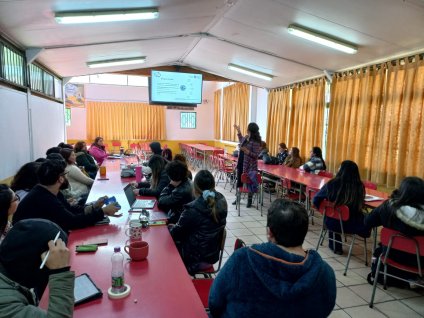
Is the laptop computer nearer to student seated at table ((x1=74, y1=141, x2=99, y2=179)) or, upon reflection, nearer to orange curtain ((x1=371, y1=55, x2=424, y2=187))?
student seated at table ((x1=74, y1=141, x2=99, y2=179))

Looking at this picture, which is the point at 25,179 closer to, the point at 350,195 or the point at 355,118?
the point at 350,195

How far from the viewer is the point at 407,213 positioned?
2387 mm

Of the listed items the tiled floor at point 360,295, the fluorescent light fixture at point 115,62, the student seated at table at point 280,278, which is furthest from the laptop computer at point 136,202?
the fluorescent light fixture at point 115,62

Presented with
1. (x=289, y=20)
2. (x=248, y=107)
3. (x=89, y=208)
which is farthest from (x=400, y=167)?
(x=248, y=107)

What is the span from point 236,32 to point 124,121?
7.97 m

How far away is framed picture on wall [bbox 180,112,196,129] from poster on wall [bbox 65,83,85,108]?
3919 mm

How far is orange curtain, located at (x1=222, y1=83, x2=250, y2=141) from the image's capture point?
31.6 feet

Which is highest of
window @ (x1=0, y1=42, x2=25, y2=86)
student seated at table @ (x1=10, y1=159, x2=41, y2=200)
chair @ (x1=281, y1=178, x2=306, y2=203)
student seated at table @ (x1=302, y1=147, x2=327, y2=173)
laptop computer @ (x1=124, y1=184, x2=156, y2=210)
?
window @ (x1=0, y1=42, x2=25, y2=86)

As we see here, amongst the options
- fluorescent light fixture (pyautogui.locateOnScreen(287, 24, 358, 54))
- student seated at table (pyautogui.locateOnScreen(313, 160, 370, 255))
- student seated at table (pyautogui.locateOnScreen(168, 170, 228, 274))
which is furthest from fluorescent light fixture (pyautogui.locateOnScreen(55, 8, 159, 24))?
student seated at table (pyautogui.locateOnScreen(313, 160, 370, 255))

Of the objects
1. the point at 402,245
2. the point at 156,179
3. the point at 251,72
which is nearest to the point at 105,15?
the point at 156,179

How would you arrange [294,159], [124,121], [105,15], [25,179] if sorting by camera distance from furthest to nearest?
[124,121]
[294,159]
[105,15]
[25,179]

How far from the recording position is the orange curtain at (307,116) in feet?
19.9

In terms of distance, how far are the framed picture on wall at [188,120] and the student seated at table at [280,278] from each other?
11.7 meters

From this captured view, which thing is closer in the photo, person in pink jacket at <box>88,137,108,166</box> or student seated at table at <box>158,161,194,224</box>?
student seated at table at <box>158,161,194,224</box>
